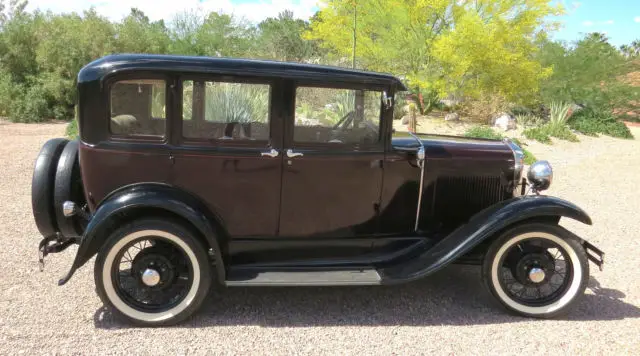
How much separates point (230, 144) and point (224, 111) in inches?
9.5

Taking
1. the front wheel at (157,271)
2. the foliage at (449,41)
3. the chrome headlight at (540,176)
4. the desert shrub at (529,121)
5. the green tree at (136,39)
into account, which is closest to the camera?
the front wheel at (157,271)

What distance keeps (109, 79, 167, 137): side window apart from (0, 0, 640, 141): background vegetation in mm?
9999

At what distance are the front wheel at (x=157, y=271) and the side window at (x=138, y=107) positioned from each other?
630 millimetres

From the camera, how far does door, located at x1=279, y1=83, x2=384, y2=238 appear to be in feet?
10.9

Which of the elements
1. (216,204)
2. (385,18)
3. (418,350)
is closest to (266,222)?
(216,204)

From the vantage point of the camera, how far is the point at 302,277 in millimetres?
3258

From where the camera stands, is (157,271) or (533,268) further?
(533,268)

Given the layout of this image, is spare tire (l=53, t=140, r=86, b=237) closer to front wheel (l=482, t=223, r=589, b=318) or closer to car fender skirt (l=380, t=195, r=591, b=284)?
car fender skirt (l=380, t=195, r=591, b=284)

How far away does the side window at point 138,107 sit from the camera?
3166 millimetres

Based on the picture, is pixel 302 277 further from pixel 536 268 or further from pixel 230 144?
pixel 536 268

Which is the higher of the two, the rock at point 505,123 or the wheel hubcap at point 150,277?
the rock at point 505,123

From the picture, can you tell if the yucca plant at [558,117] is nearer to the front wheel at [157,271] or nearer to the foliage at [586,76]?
the foliage at [586,76]

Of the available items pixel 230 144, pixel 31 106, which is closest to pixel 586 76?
pixel 230 144

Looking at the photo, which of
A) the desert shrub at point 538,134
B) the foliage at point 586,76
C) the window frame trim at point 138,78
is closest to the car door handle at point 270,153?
the window frame trim at point 138,78
